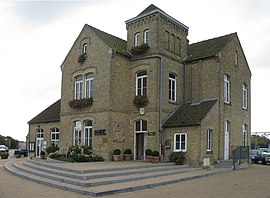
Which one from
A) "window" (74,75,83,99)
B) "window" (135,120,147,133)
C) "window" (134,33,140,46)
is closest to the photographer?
"window" (135,120,147,133)

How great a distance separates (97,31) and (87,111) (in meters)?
6.33

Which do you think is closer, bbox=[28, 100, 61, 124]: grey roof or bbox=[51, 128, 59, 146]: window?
bbox=[51, 128, 59, 146]: window

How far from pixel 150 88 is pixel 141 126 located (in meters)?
2.85

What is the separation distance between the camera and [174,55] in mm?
25734

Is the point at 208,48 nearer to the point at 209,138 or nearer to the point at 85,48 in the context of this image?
the point at 209,138

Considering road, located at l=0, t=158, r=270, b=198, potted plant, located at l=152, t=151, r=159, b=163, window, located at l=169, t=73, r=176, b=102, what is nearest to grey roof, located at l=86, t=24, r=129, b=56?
window, located at l=169, t=73, r=176, b=102

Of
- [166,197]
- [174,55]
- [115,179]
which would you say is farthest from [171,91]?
[166,197]

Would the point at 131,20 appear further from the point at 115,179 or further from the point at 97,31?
the point at 115,179

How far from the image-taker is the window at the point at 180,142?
2192 cm

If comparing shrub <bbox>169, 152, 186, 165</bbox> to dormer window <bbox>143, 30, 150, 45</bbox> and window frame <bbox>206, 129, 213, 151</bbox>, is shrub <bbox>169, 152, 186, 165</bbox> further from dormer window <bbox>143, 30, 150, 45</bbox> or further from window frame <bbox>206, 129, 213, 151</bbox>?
dormer window <bbox>143, 30, 150, 45</bbox>

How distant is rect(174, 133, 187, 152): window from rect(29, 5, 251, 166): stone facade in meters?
0.21

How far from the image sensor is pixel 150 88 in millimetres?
23969

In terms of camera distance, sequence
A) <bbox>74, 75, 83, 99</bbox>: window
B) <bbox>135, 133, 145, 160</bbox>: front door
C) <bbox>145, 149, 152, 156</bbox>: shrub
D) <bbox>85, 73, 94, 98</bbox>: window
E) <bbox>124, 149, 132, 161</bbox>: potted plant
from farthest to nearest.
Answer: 1. <bbox>74, 75, 83, 99</bbox>: window
2. <bbox>85, 73, 94, 98</bbox>: window
3. <bbox>135, 133, 145, 160</bbox>: front door
4. <bbox>124, 149, 132, 161</bbox>: potted plant
5. <bbox>145, 149, 152, 156</bbox>: shrub

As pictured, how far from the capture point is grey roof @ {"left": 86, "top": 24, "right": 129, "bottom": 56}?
24.9 meters
